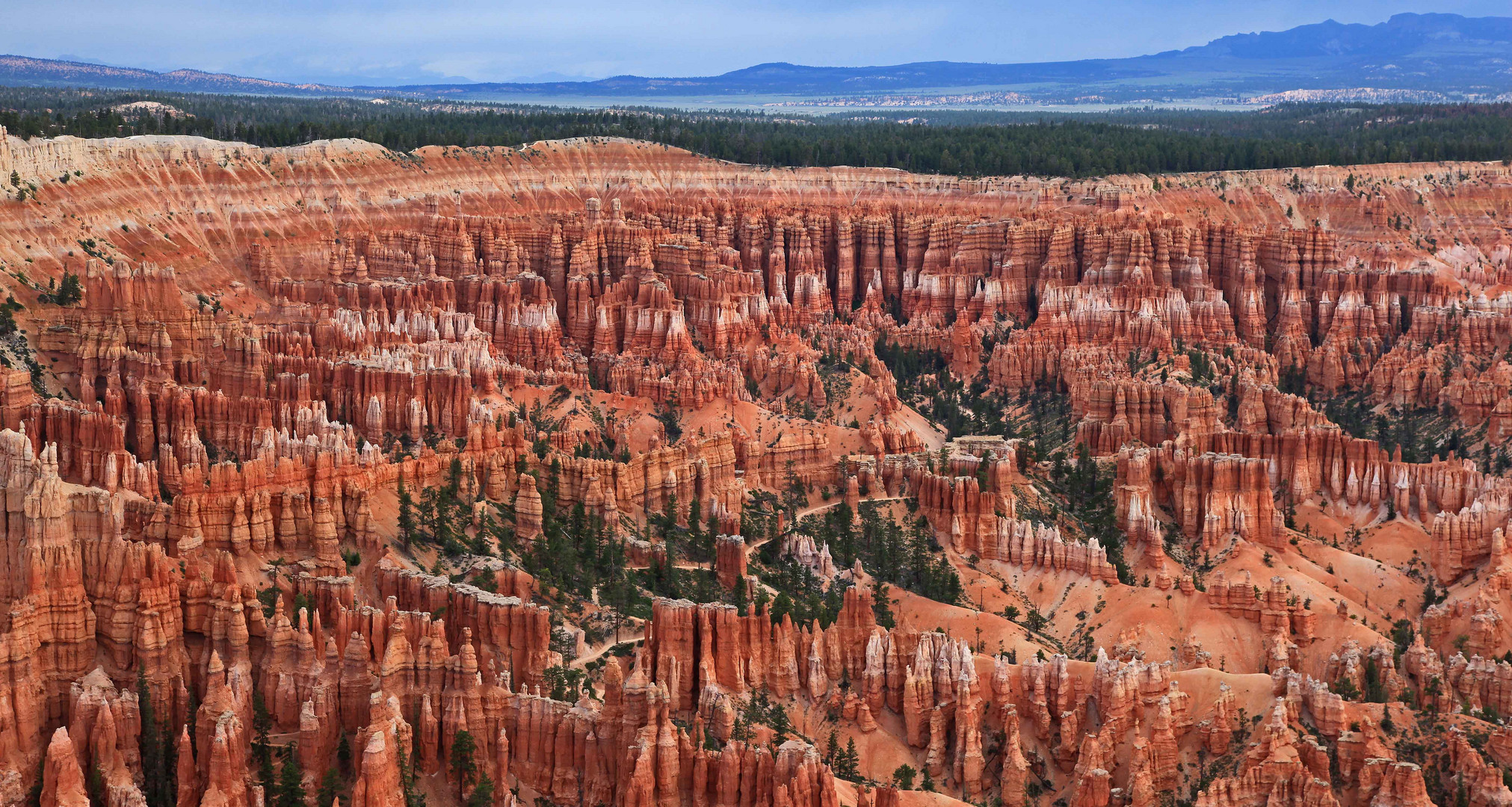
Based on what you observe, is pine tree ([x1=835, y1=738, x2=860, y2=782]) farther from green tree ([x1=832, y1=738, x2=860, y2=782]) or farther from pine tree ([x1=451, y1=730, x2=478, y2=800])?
pine tree ([x1=451, y1=730, x2=478, y2=800])

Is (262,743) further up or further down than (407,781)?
further up

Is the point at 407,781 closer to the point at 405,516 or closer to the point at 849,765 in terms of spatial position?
the point at 849,765

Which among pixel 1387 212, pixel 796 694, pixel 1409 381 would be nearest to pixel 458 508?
pixel 796 694

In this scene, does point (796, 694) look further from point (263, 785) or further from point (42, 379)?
point (42, 379)

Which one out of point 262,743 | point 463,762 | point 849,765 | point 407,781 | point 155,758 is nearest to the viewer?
point 155,758

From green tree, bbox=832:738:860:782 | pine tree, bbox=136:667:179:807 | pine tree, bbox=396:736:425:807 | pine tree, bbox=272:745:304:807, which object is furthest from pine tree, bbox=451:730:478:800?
green tree, bbox=832:738:860:782

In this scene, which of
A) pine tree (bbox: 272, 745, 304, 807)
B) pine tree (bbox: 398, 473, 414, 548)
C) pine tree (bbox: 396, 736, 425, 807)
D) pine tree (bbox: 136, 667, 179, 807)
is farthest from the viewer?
pine tree (bbox: 398, 473, 414, 548)

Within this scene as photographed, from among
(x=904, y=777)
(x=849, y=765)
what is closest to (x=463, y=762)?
(x=849, y=765)

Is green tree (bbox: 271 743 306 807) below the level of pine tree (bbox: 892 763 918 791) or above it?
above
